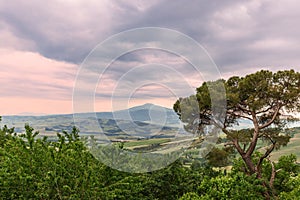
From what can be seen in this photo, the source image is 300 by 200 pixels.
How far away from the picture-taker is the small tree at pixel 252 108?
888 inches

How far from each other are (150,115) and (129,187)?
15.7ft

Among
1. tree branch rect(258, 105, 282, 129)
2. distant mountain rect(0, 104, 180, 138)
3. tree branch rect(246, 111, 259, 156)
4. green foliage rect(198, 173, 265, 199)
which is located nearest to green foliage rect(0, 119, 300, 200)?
green foliage rect(198, 173, 265, 199)

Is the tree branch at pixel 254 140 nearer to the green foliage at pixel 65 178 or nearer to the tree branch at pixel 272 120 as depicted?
the tree branch at pixel 272 120

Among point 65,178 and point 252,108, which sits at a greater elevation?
point 252,108

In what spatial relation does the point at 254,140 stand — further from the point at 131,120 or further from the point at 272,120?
the point at 131,120

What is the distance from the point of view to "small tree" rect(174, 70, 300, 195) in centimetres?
2256

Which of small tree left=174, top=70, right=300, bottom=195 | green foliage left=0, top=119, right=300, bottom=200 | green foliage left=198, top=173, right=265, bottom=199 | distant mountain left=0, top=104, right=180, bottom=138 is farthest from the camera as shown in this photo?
small tree left=174, top=70, right=300, bottom=195

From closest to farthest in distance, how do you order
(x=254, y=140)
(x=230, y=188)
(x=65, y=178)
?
(x=65, y=178) → (x=230, y=188) → (x=254, y=140)

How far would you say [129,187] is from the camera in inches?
770

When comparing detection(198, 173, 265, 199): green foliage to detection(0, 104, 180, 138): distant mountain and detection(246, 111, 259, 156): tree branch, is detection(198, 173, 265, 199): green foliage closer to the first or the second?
detection(246, 111, 259, 156): tree branch

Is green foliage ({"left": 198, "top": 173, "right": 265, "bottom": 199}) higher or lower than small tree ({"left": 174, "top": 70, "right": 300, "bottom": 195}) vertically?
lower

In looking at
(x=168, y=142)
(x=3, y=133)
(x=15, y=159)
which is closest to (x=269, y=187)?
(x=168, y=142)

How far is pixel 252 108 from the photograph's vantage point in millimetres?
22969

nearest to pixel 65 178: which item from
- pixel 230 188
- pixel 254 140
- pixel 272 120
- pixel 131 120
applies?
pixel 131 120
